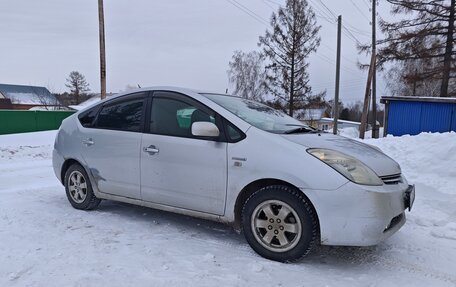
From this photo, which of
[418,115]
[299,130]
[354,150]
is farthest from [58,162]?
[418,115]

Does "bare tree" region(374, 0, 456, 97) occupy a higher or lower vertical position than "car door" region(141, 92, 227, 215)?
higher

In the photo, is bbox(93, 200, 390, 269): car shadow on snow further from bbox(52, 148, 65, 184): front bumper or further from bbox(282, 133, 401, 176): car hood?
bbox(282, 133, 401, 176): car hood

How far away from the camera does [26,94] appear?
2751 inches

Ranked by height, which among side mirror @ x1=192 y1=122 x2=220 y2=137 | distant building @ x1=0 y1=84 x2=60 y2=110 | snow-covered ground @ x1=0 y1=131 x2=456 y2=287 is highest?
distant building @ x1=0 y1=84 x2=60 y2=110

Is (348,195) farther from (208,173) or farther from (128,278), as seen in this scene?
(128,278)

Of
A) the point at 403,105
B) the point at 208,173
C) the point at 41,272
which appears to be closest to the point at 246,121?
the point at 208,173

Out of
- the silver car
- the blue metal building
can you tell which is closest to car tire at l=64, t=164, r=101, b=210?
the silver car

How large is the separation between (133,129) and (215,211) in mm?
1468

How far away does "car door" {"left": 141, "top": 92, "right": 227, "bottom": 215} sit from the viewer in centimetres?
398

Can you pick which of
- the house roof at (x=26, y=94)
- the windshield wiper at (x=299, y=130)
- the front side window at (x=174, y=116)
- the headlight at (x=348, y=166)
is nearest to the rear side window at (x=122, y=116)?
the front side window at (x=174, y=116)

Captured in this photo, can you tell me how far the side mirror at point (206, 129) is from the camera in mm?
3968

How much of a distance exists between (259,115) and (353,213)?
62.8 inches

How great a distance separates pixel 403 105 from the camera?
80.5 feet

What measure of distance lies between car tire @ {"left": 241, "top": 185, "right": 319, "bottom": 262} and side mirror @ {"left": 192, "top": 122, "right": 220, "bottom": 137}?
0.74m
